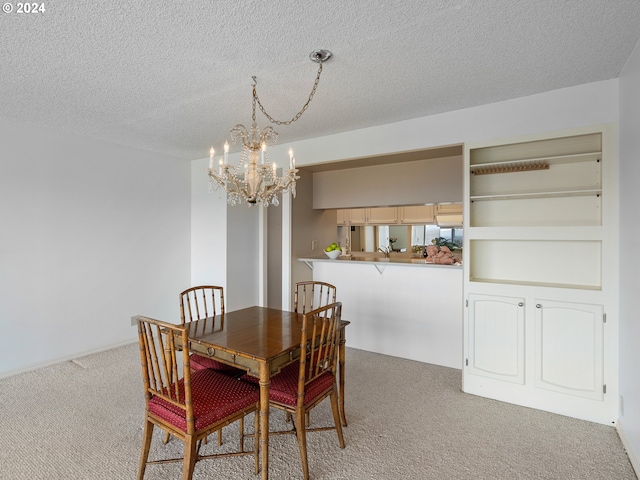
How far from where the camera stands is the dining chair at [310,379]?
5.98ft

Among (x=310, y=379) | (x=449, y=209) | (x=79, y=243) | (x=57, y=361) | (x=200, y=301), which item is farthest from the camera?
(x=449, y=209)

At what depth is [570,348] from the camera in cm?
251

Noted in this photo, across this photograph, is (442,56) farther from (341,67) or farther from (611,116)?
(611,116)

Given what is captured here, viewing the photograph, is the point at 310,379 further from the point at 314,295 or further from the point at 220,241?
the point at 220,241

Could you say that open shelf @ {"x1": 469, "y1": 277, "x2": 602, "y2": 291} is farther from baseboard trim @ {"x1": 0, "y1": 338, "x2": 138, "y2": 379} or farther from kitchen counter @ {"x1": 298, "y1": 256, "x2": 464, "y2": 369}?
baseboard trim @ {"x1": 0, "y1": 338, "x2": 138, "y2": 379}

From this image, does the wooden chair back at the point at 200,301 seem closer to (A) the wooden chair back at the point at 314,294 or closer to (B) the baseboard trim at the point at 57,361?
(A) the wooden chair back at the point at 314,294

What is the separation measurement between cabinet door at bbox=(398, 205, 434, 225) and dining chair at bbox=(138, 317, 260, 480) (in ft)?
14.5

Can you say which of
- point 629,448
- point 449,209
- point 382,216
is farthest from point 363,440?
point 382,216

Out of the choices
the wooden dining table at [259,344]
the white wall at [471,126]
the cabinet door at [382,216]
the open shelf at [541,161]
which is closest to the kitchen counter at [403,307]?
the white wall at [471,126]

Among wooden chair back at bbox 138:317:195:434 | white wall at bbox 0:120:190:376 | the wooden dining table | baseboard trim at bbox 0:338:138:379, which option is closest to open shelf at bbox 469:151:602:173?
the wooden dining table

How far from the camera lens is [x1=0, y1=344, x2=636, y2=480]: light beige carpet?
1911 millimetres

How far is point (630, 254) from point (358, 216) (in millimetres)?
4280

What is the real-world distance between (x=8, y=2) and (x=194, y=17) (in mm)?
841

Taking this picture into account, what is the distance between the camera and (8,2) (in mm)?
1590
